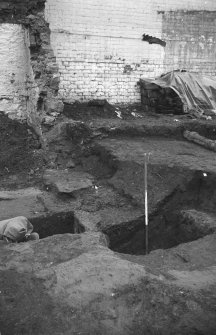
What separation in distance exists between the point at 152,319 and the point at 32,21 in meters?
7.27

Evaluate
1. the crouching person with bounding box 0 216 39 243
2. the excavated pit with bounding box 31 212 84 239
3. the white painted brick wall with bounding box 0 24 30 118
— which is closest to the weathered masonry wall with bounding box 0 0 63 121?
the white painted brick wall with bounding box 0 24 30 118

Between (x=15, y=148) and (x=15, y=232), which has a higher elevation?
(x=15, y=232)

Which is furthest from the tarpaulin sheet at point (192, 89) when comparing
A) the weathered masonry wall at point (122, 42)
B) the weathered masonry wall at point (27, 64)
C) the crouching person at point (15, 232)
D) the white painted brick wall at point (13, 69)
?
the crouching person at point (15, 232)

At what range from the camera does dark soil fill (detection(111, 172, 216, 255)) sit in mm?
5512

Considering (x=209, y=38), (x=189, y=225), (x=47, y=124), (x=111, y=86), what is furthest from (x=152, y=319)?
(x=209, y=38)

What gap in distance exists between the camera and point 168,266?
13.4 ft

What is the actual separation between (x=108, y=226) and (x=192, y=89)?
226 inches

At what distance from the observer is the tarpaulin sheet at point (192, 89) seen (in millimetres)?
9664

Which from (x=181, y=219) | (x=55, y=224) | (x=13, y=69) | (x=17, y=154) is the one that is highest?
(x=13, y=69)

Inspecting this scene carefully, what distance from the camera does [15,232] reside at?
448cm

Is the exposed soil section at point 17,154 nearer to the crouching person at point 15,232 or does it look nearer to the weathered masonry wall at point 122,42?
the weathered masonry wall at point 122,42

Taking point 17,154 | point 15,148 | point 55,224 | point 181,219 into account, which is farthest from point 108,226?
point 15,148

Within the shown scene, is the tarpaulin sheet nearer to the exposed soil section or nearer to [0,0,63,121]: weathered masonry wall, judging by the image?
[0,0,63,121]: weathered masonry wall

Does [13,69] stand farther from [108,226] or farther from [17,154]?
[108,226]
